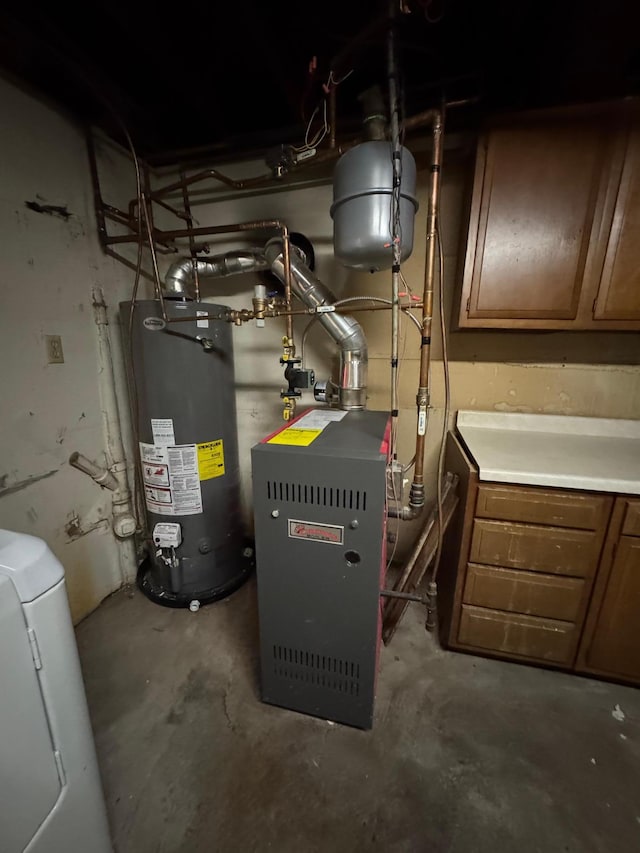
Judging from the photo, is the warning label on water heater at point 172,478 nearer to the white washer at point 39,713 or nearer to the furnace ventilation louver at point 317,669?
the furnace ventilation louver at point 317,669

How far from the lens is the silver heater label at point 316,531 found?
2.97ft

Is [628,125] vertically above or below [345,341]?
above

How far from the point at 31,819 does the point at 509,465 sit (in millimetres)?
1392

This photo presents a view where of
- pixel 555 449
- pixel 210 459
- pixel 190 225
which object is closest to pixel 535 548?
pixel 555 449

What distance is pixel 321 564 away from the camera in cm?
94

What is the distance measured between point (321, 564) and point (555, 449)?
3.45ft

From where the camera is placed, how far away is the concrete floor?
0.84 meters

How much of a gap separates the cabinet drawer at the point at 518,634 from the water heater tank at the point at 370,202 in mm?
1361

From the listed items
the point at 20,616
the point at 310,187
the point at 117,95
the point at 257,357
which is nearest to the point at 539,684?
the point at 20,616

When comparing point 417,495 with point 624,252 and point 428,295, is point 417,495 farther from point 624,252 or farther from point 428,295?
point 624,252

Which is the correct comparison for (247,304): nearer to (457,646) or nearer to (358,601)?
(358,601)

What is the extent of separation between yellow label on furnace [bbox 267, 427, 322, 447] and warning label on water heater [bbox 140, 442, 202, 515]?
600 millimetres

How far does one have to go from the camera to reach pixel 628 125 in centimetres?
106

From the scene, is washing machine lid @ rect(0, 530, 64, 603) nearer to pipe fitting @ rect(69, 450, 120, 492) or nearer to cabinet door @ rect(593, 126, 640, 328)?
pipe fitting @ rect(69, 450, 120, 492)
